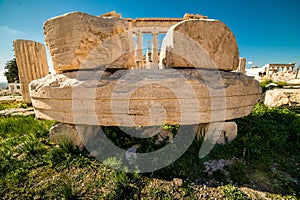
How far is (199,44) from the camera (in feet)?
6.31

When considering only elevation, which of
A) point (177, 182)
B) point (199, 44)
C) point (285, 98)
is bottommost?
point (177, 182)

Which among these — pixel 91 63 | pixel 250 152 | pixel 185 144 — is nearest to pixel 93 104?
pixel 91 63

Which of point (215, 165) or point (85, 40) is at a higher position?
point (85, 40)

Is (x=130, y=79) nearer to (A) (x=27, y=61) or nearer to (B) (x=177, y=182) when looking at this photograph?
(B) (x=177, y=182)

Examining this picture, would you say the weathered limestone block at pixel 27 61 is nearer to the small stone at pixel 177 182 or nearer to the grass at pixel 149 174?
the grass at pixel 149 174

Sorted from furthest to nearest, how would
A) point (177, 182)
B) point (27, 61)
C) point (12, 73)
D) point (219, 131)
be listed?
point (12, 73), point (27, 61), point (219, 131), point (177, 182)

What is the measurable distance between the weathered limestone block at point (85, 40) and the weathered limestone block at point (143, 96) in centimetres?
19

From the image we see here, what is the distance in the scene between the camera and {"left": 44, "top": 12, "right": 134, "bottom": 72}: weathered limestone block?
1.76m

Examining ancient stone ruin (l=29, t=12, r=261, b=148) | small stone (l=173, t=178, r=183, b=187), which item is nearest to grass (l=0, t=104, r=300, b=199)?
small stone (l=173, t=178, r=183, b=187)

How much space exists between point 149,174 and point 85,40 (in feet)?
6.23

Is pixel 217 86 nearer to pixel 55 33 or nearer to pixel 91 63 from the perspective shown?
pixel 91 63

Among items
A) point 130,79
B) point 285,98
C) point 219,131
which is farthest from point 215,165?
point 285,98

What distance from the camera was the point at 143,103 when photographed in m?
1.80

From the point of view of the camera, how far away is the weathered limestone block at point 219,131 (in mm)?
2162
